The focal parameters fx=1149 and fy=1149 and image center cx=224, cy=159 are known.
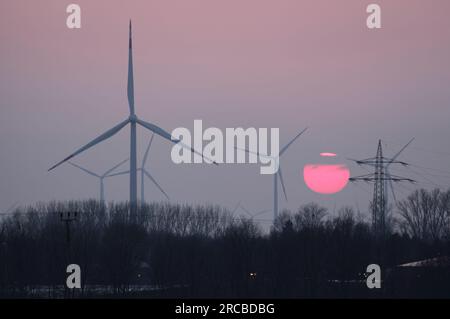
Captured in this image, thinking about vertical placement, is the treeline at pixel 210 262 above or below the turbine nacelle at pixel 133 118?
below

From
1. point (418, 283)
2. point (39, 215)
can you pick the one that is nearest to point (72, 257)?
point (418, 283)

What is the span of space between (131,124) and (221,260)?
1490cm

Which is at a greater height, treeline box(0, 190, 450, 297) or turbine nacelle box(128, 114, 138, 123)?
turbine nacelle box(128, 114, 138, 123)

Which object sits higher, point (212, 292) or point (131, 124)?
point (131, 124)

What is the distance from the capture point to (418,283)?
78062 mm

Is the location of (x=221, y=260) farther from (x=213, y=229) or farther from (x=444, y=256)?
(x=213, y=229)

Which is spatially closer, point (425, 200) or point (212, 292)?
point (212, 292)

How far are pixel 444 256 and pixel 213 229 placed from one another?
57040mm

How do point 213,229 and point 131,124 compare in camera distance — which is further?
point 213,229

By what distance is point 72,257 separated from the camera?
87875 millimetres
